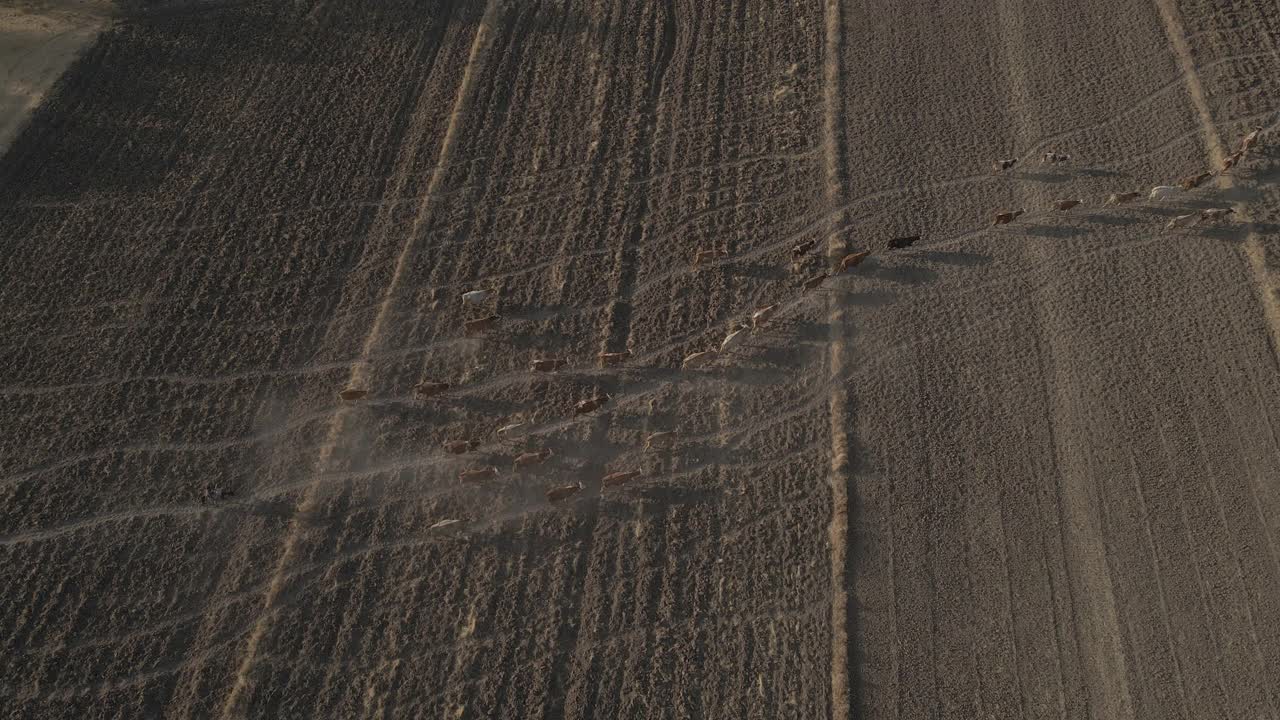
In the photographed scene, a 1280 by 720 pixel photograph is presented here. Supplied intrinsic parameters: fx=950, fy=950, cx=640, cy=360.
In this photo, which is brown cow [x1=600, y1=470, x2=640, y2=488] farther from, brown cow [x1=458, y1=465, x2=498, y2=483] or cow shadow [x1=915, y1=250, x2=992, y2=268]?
cow shadow [x1=915, y1=250, x2=992, y2=268]

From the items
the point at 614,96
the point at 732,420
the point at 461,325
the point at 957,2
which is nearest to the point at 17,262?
the point at 461,325

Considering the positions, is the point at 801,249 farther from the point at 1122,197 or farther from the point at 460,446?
the point at 460,446

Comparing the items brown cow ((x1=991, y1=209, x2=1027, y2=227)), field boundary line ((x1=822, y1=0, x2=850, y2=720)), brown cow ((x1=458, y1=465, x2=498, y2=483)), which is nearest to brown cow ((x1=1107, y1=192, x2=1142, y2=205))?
brown cow ((x1=991, y1=209, x2=1027, y2=227))

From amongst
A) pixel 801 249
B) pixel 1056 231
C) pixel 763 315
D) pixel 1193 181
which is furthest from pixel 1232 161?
pixel 763 315

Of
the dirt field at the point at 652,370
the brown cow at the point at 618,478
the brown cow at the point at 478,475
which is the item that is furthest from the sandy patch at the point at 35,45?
the brown cow at the point at 618,478

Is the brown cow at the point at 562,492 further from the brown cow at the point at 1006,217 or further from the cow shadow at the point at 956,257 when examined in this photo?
the brown cow at the point at 1006,217

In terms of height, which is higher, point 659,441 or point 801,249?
point 801,249
